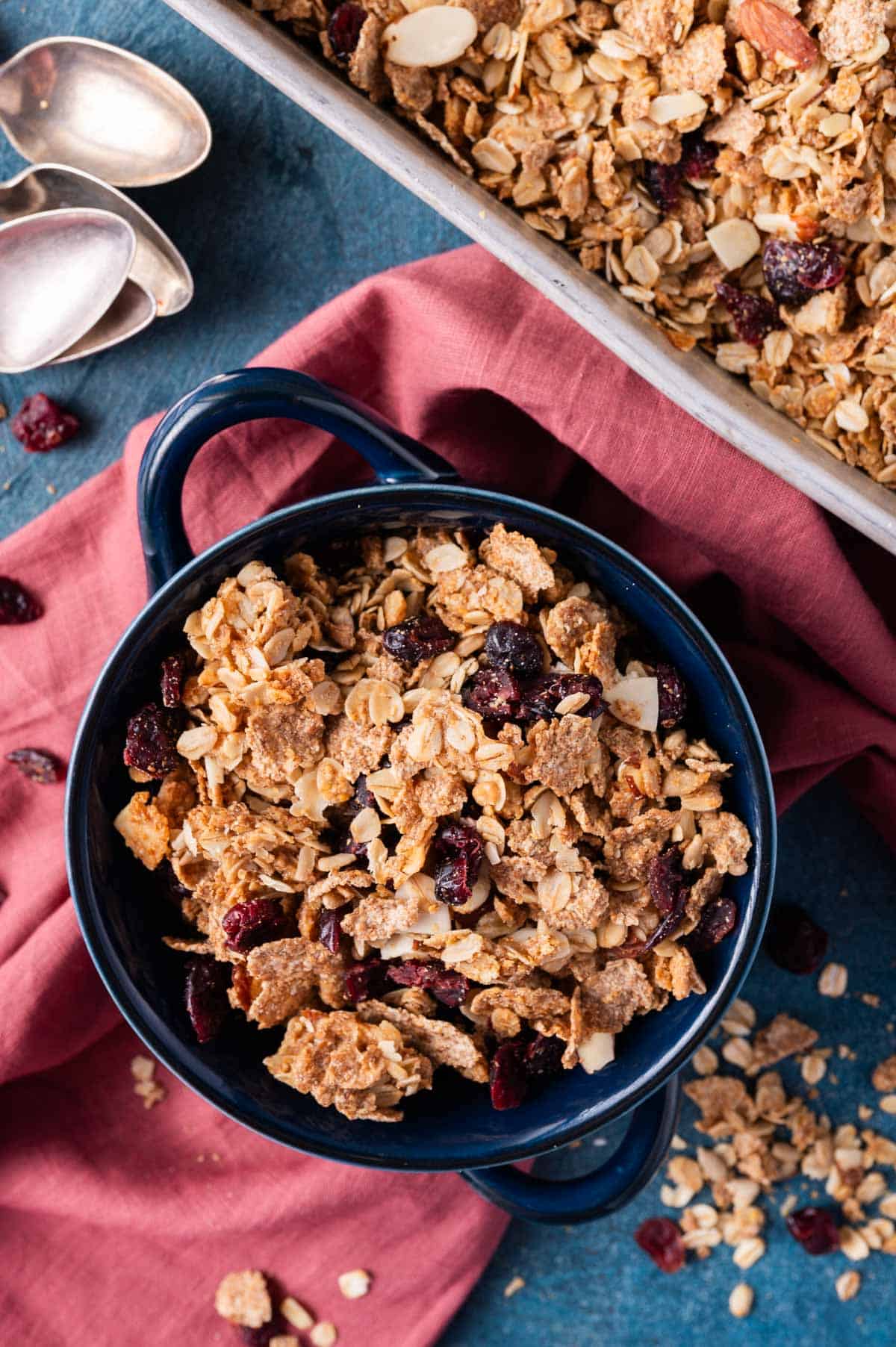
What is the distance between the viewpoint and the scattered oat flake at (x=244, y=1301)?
4.87 ft

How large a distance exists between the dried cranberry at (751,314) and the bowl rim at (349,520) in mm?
285

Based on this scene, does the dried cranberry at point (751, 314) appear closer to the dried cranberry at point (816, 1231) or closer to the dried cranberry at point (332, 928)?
the dried cranberry at point (332, 928)

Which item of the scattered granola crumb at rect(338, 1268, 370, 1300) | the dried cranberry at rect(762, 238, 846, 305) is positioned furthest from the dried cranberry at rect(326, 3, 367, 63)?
the scattered granola crumb at rect(338, 1268, 370, 1300)

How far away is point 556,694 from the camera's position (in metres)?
1.08

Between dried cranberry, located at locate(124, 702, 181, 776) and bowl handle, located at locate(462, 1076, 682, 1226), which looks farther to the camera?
bowl handle, located at locate(462, 1076, 682, 1226)

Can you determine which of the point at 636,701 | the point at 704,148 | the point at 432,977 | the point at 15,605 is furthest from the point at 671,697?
the point at 15,605

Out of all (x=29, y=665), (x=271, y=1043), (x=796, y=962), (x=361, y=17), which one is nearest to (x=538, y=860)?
(x=271, y=1043)

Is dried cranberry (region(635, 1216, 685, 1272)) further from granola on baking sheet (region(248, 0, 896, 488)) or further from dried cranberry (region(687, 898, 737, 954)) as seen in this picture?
granola on baking sheet (region(248, 0, 896, 488))

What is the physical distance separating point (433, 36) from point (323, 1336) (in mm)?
1496

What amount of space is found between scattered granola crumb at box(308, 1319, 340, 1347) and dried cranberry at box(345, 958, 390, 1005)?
2.03ft

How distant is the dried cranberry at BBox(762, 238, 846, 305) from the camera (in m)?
1.16

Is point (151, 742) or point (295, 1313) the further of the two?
point (295, 1313)

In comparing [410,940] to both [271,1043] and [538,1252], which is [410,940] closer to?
[271,1043]

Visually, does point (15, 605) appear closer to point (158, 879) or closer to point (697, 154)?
point (158, 879)
